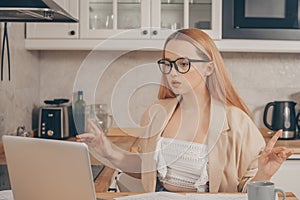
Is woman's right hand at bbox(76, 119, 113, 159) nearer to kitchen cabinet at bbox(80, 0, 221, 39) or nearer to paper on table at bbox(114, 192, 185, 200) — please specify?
paper on table at bbox(114, 192, 185, 200)

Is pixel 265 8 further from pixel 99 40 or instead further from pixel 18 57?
pixel 18 57

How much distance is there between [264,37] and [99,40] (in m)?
0.89

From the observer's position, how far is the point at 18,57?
9.16 feet

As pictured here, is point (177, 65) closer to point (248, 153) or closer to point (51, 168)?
point (248, 153)

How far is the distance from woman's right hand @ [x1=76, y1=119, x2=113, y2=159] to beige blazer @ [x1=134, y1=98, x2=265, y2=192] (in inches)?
5.9

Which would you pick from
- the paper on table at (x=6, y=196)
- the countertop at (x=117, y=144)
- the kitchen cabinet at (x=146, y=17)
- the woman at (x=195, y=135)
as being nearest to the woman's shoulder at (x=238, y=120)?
the woman at (x=195, y=135)

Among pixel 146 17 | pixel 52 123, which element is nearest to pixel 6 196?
pixel 52 123

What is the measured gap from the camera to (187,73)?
1.83 meters

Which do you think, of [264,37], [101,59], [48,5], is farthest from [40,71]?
[48,5]

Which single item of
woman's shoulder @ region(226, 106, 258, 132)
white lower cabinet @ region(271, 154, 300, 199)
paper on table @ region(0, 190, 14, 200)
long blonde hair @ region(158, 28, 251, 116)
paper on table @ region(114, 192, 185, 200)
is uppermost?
long blonde hair @ region(158, 28, 251, 116)

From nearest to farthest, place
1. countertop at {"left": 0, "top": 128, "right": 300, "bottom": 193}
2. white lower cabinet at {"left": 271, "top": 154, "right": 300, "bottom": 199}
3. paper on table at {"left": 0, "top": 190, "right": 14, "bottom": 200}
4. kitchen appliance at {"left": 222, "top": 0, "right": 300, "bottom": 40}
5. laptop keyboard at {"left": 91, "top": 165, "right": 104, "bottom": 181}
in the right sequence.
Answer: paper on table at {"left": 0, "top": 190, "right": 14, "bottom": 200}
countertop at {"left": 0, "top": 128, "right": 300, "bottom": 193}
laptop keyboard at {"left": 91, "top": 165, "right": 104, "bottom": 181}
white lower cabinet at {"left": 271, "top": 154, "right": 300, "bottom": 199}
kitchen appliance at {"left": 222, "top": 0, "right": 300, "bottom": 40}

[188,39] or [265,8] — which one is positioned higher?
[265,8]

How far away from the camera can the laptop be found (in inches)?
43.3

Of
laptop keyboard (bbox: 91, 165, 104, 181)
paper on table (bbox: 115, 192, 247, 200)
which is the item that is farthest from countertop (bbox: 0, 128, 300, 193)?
paper on table (bbox: 115, 192, 247, 200)
